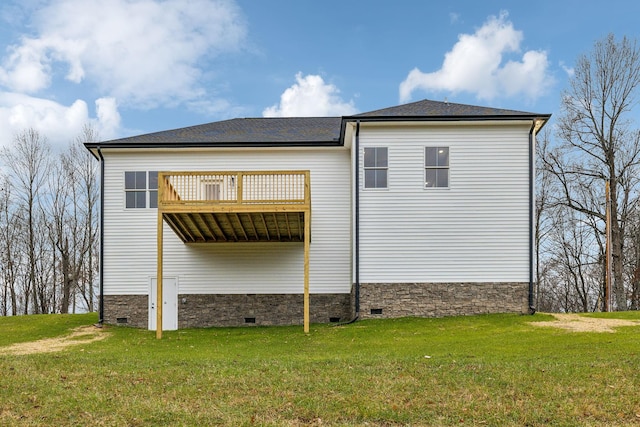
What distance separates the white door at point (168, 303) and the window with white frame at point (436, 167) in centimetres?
854

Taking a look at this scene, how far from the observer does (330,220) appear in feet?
52.9

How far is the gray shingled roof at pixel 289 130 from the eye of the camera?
48.0ft

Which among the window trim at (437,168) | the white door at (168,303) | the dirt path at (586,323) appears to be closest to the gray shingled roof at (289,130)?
the window trim at (437,168)

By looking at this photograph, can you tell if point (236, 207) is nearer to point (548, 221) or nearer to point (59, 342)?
point (59, 342)

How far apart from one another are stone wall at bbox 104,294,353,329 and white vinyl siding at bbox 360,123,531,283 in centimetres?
210

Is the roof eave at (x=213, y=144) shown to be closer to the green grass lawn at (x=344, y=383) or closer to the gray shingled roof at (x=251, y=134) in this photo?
the gray shingled roof at (x=251, y=134)

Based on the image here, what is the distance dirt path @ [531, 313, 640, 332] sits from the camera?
12266mm

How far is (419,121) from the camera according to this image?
14727 mm

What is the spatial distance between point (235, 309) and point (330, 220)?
13.5 ft

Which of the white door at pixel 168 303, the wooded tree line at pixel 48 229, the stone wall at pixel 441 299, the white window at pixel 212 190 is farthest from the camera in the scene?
the wooded tree line at pixel 48 229

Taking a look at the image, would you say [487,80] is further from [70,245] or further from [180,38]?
[70,245]

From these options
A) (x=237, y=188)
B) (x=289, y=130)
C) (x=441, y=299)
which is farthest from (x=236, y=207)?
(x=441, y=299)

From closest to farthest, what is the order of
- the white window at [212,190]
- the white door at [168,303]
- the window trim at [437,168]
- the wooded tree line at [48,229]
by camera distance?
the window trim at [437,168] → the white window at [212,190] → the white door at [168,303] → the wooded tree line at [48,229]

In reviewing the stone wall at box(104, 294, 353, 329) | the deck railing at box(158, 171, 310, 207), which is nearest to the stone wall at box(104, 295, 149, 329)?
the stone wall at box(104, 294, 353, 329)
